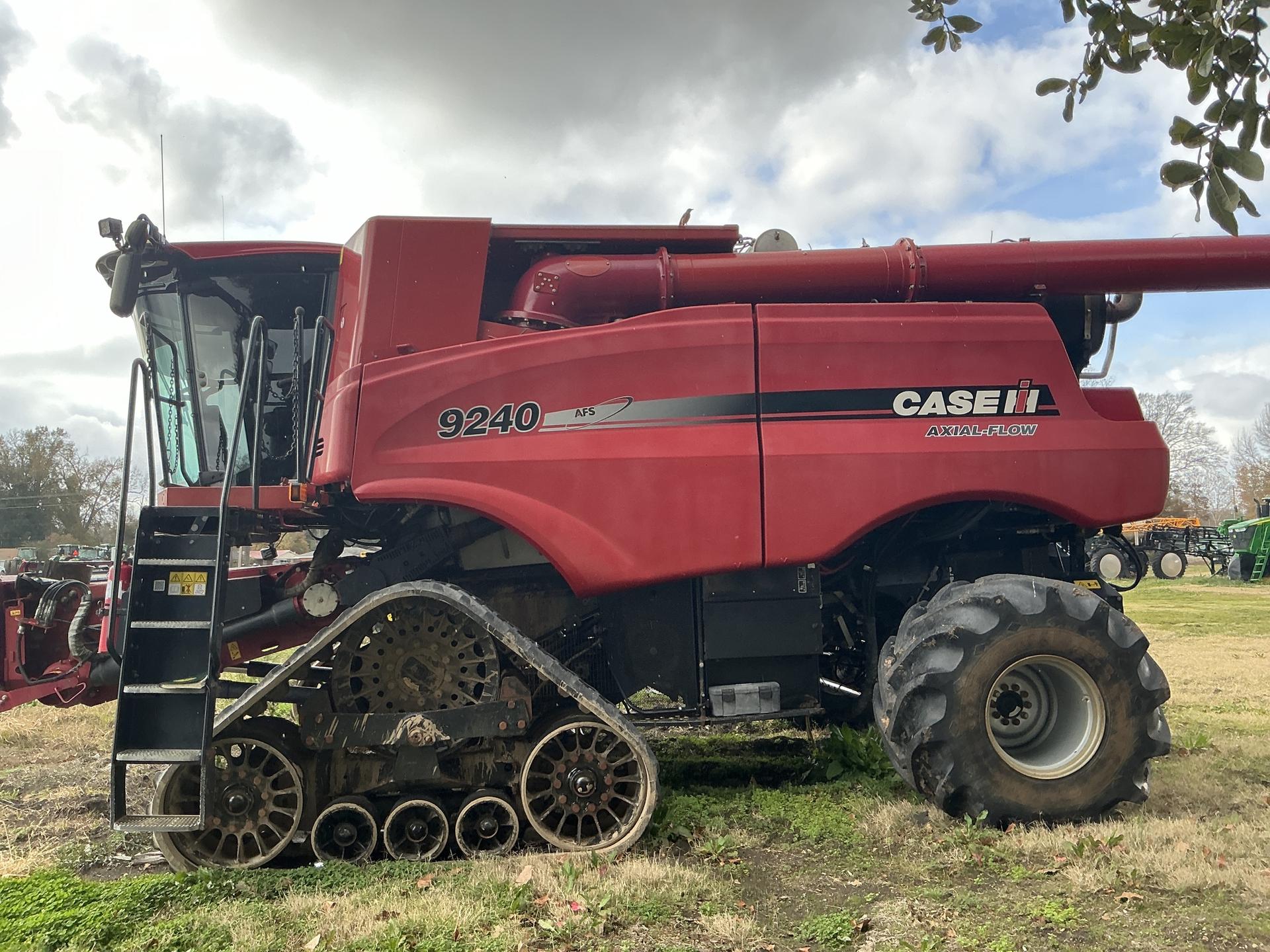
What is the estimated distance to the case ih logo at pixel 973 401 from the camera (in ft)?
15.1

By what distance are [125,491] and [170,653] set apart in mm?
909

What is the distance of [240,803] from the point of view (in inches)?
156

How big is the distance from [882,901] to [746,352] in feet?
8.40

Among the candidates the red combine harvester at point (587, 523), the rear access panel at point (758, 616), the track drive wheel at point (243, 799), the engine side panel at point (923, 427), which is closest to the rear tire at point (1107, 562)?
the red combine harvester at point (587, 523)

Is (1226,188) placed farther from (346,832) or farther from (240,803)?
(240,803)

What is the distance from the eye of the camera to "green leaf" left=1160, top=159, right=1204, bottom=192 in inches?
90.1

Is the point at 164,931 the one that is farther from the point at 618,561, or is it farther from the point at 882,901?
the point at 882,901

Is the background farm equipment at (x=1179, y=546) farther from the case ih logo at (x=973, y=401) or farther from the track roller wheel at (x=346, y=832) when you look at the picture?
the track roller wheel at (x=346, y=832)

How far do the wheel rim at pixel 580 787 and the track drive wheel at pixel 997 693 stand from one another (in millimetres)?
1329

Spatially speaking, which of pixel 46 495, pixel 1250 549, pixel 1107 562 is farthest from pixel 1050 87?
pixel 46 495

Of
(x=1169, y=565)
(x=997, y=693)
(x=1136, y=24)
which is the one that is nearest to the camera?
(x=1136, y=24)

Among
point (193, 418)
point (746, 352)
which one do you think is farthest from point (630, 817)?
point (193, 418)

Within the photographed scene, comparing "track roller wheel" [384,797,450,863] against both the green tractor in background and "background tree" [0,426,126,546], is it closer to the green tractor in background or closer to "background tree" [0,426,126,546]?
the green tractor in background

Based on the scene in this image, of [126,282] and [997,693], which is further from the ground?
[126,282]
